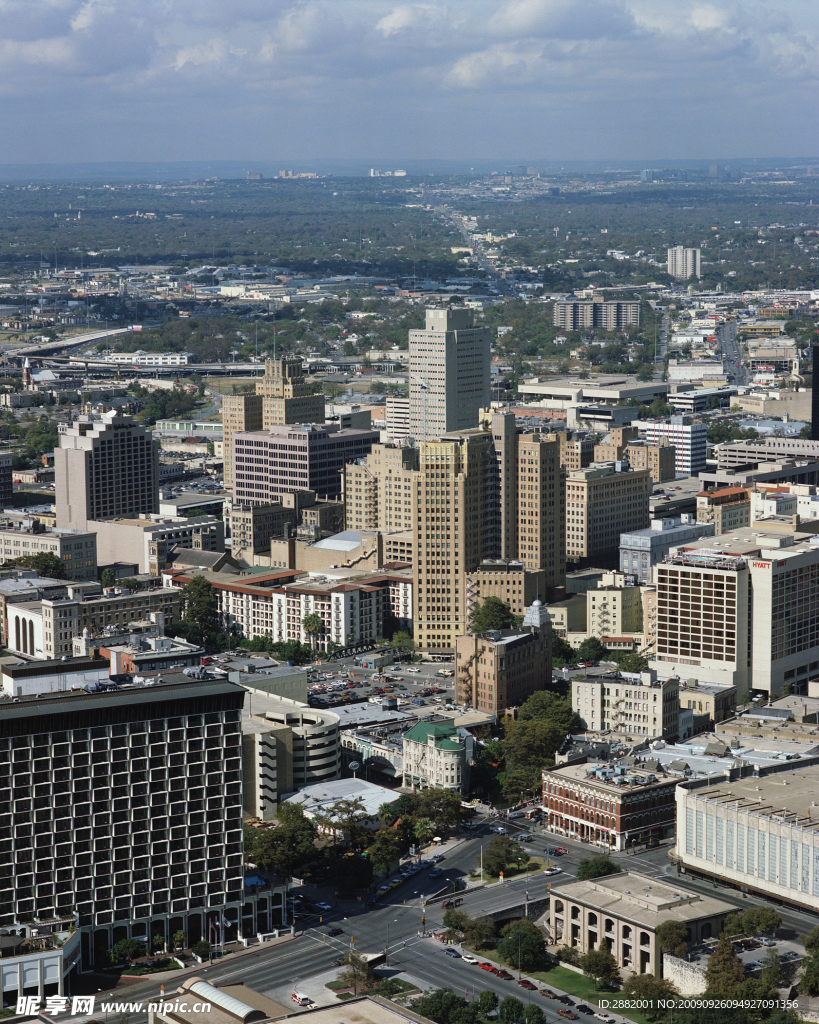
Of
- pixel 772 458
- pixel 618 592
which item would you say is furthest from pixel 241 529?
pixel 772 458

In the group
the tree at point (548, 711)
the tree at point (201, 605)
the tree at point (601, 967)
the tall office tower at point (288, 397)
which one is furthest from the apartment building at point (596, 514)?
the tree at point (601, 967)

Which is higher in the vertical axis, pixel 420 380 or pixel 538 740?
pixel 420 380

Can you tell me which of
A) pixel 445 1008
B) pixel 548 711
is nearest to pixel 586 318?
pixel 548 711

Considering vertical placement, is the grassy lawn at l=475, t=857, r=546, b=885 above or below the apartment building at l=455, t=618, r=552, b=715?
below

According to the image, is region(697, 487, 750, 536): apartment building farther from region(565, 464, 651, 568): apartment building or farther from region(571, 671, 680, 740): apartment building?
region(571, 671, 680, 740): apartment building

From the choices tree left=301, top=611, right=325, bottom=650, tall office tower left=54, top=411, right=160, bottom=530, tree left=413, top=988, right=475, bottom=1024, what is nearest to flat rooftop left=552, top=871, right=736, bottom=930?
tree left=413, top=988, right=475, bottom=1024

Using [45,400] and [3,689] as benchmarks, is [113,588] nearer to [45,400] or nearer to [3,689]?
[3,689]

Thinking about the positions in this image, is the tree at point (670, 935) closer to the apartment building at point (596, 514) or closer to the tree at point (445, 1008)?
the tree at point (445, 1008)
